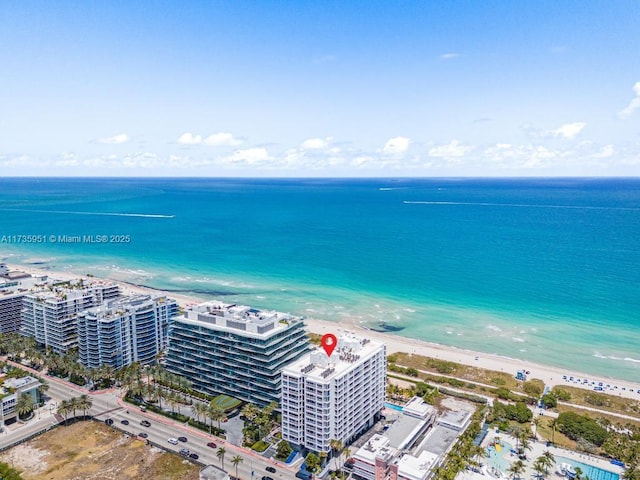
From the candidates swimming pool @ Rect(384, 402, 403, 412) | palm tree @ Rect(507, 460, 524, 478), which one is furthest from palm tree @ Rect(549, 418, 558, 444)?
swimming pool @ Rect(384, 402, 403, 412)

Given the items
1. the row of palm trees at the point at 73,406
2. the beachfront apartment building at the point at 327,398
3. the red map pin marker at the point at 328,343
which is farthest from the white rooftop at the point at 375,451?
the row of palm trees at the point at 73,406

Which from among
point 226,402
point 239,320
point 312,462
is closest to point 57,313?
point 239,320

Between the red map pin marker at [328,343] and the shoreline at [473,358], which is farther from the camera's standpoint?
the shoreline at [473,358]

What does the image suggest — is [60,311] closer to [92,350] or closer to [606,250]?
[92,350]

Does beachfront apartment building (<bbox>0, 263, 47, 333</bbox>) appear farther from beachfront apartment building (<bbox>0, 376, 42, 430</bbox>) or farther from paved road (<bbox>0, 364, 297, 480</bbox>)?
paved road (<bbox>0, 364, 297, 480</bbox>)

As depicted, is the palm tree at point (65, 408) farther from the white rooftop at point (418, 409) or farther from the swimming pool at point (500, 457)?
the swimming pool at point (500, 457)

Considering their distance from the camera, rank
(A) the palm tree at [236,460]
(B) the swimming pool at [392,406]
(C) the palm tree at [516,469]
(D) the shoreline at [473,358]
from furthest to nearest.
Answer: (D) the shoreline at [473,358] → (B) the swimming pool at [392,406] → (A) the palm tree at [236,460] → (C) the palm tree at [516,469]
